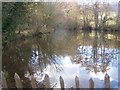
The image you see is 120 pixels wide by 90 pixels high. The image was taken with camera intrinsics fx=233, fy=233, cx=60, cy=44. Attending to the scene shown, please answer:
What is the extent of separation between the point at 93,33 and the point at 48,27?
4359mm

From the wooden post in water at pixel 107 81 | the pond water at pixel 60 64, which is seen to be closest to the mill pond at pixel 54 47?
the pond water at pixel 60 64

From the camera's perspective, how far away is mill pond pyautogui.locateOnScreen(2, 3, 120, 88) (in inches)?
188

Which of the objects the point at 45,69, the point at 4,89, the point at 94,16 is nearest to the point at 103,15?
the point at 94,16

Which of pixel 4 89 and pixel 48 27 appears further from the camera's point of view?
pixel 48 27

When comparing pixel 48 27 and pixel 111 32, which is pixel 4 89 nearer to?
pixel 48 27

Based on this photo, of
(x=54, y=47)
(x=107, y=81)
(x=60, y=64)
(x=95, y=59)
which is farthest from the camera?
(x=54, y=47)

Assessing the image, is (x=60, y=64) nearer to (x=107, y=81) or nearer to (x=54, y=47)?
(x=107, y=81)

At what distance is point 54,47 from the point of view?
31.4 feet

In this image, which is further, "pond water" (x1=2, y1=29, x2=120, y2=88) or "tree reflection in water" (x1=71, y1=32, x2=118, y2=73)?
"tree reflection in water" (x1=71, y1=32, x2=118, y2=73)

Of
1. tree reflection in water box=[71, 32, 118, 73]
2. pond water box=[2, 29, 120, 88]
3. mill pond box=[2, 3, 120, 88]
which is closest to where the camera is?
pond water box=[2, 29, 120, 88]

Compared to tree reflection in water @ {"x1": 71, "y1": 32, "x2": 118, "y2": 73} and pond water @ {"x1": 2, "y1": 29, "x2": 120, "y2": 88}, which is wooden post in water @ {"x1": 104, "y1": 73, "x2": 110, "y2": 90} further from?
tree reflection in water @ {"x1": 71, "y1": 32, "x2": 118, "y2": 73}

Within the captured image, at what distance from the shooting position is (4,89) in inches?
107

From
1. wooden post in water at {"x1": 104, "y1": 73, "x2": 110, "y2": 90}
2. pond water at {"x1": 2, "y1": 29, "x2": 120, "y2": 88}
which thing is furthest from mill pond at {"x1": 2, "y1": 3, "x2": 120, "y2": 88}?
wooden post in water at {"x1": 104, "y1": 73, "x2": 110, "y2": 90}

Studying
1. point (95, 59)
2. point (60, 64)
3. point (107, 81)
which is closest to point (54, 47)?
point (95, 59)
